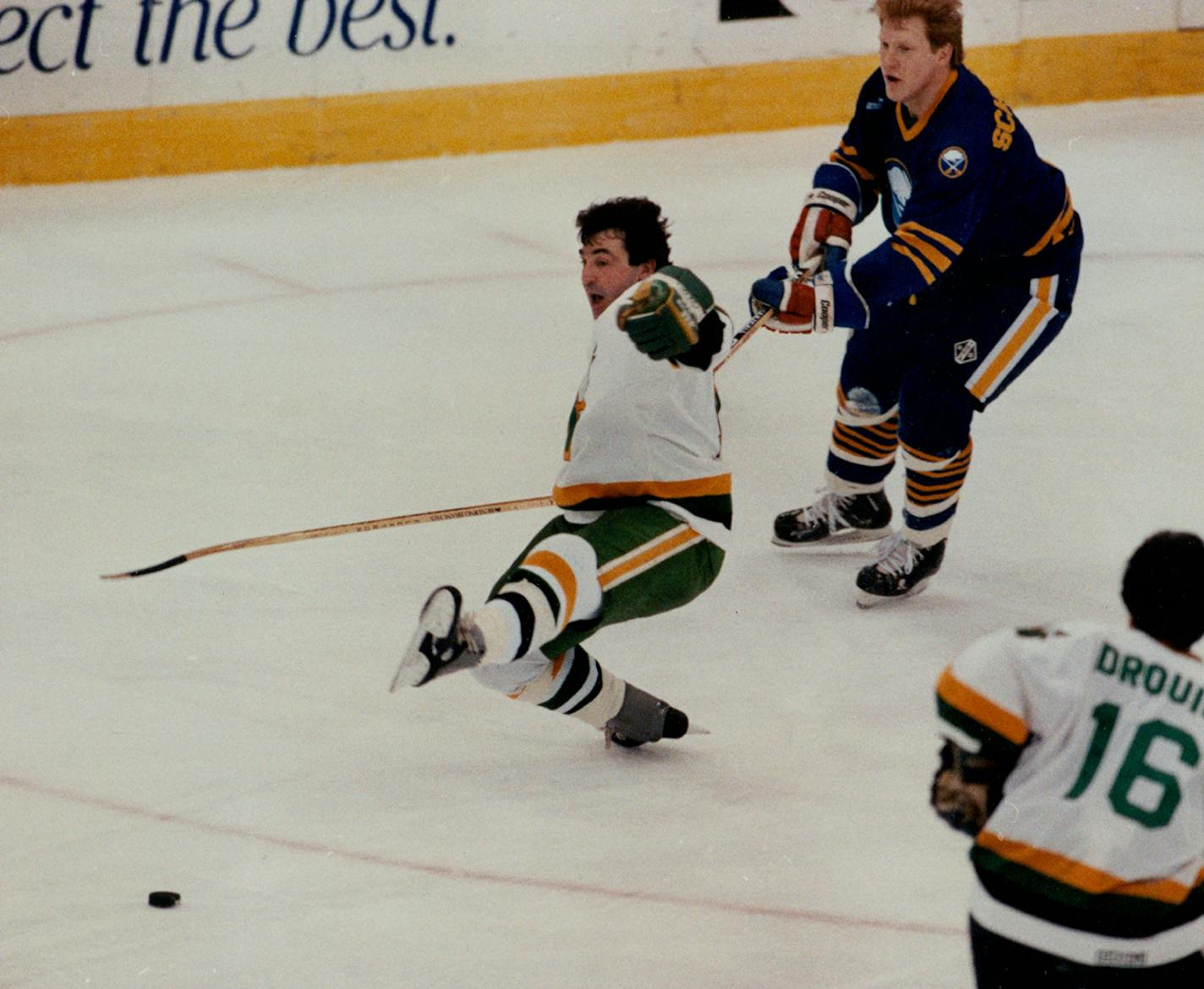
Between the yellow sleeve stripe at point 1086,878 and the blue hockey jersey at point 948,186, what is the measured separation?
1.73 m

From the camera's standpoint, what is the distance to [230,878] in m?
2.66

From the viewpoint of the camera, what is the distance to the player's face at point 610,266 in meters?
2.97

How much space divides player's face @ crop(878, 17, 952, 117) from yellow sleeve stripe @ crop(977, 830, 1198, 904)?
1955 mm

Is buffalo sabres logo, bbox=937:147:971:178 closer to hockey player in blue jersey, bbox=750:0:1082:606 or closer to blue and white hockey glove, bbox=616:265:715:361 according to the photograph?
hockey player in blue jersey, bbox=750:0:1082:606

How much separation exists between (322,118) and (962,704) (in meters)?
5.53

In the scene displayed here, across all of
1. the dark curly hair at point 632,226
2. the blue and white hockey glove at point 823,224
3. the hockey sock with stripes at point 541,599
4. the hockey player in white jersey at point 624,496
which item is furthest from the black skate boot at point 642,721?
the blue and white hockey glove at point 823,224

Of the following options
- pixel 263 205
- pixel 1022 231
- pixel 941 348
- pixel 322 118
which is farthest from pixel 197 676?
pixel 322 118

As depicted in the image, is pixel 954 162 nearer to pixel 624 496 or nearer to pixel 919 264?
pixel 919 264

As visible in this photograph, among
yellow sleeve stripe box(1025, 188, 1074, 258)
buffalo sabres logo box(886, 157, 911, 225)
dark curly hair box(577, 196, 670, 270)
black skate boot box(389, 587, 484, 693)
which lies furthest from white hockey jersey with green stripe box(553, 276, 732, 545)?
yellow sleeve stripe box(1025, 188, 1074, 258)

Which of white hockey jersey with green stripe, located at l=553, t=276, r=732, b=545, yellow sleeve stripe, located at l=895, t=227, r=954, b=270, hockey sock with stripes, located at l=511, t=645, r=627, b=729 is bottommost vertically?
hockey sock with stripes, located at l=511, t=645, r=627, b=729

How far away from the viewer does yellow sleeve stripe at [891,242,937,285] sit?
3330 mm

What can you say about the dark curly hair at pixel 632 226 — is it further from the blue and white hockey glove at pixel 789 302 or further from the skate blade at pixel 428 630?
the skate blade at pixel 428 630

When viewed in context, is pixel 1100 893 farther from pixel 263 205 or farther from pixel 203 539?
pixel 263 205

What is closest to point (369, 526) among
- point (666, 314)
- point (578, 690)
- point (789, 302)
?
point (578, 690)
